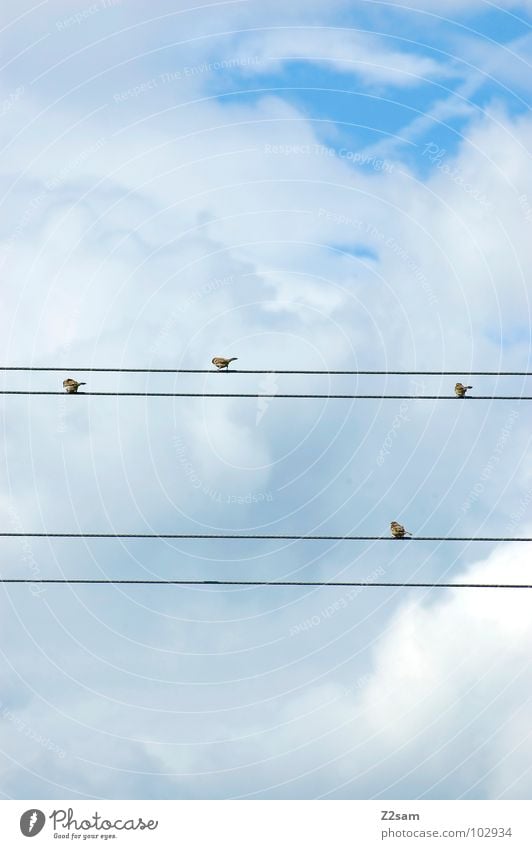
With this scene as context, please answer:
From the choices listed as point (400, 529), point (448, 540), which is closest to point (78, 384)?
point (400, 529)

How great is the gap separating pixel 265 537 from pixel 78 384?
11.1m
